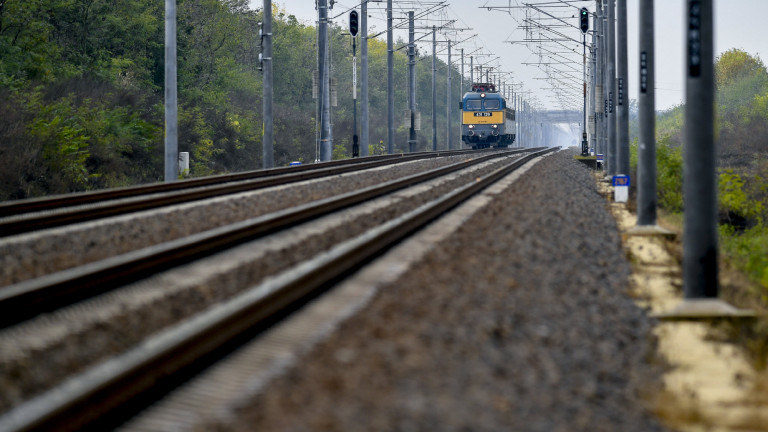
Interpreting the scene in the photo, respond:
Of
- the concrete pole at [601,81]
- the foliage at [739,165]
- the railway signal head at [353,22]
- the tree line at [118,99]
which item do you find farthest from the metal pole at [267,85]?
the foliage at [739,165]

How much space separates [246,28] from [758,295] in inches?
2183

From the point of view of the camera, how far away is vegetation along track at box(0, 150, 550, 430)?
4.48 meters

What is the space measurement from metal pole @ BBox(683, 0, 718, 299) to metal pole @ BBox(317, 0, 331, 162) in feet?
91.3

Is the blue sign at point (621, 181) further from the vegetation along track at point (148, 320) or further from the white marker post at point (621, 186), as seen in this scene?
the vegetation along track at point (148, 320)

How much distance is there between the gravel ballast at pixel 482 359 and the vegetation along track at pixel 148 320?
0.65 meters

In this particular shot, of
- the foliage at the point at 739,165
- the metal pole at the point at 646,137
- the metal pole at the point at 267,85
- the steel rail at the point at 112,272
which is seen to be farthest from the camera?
the metal pole at the point at 267,85

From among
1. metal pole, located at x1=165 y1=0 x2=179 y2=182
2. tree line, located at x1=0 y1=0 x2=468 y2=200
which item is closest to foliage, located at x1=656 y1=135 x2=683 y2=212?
metal pole, located at x1=165 y1=0 x2=179 y2=182

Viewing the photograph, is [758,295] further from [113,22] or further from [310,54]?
[310,54]

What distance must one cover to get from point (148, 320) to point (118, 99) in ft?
76.0

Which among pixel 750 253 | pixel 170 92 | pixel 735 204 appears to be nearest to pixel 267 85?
pixel 170 92

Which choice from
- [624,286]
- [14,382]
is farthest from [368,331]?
[624,286]

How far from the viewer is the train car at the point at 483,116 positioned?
58250 millimetres

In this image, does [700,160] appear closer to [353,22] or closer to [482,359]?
[482,359]

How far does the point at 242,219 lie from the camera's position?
1270cm
